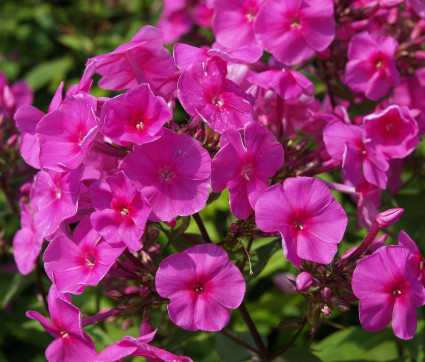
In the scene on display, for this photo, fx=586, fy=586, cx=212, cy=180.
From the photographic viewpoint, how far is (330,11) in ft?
6.54

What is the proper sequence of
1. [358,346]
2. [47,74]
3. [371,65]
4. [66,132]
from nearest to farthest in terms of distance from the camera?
[66,132] < [371,65] < [358,346] < [47,74]

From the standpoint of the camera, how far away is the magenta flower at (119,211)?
60.4 inches

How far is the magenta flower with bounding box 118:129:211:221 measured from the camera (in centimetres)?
154

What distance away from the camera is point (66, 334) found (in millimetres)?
1652

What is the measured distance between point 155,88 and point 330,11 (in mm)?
664

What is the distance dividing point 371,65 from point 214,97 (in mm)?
742

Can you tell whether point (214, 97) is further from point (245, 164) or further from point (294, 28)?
point (294, 28)

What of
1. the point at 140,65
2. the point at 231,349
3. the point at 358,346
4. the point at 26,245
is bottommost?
the point at 358,346

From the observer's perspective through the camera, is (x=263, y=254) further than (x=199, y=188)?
Yes

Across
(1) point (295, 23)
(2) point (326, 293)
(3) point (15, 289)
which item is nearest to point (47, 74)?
(3) point (15, 289)

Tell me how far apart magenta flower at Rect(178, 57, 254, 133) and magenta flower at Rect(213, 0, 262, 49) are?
0.44 m

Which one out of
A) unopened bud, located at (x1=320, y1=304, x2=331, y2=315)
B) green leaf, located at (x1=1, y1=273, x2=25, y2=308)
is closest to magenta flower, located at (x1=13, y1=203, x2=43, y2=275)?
green leaf, located at (x1=1, y1=273, x2=25, y2=308)

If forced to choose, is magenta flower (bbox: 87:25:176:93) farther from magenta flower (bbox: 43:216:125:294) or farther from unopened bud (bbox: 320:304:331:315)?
unopened bud (bbox: 320:304:331:315)

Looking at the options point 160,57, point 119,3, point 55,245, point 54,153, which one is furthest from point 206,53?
point 119,3
